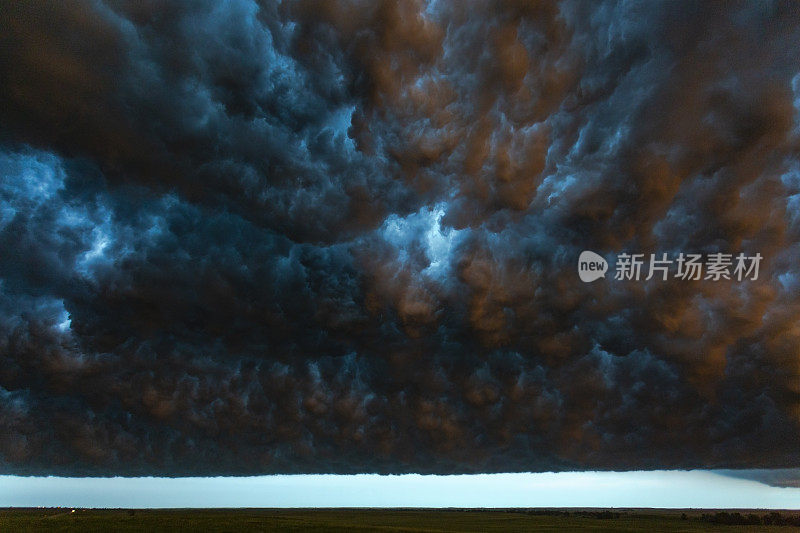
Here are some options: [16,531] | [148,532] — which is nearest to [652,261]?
[148,532]

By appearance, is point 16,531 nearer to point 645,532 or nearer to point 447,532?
point 447,532

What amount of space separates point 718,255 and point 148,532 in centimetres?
11717

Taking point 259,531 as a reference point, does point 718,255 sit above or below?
above

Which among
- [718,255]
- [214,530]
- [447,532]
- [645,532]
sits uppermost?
[718,255]

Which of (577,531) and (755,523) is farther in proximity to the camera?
(755,523)

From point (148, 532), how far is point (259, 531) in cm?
2257

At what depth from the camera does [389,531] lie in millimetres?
127938

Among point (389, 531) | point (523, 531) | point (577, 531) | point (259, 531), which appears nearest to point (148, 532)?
point (259, 531)

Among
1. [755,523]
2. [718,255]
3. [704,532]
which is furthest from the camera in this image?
[755,523]

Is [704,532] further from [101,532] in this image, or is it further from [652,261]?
[101,532]

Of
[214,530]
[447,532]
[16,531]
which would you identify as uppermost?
[447,532]

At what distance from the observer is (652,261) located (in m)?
68.9

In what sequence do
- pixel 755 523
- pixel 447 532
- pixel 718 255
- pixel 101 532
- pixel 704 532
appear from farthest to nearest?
pixel 755 523
pixel 704 532
pixel 447 532
pixel 101 532
pixel 718 255

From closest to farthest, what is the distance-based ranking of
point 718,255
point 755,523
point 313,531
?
point 718,255
point 313,531
point 755,523
